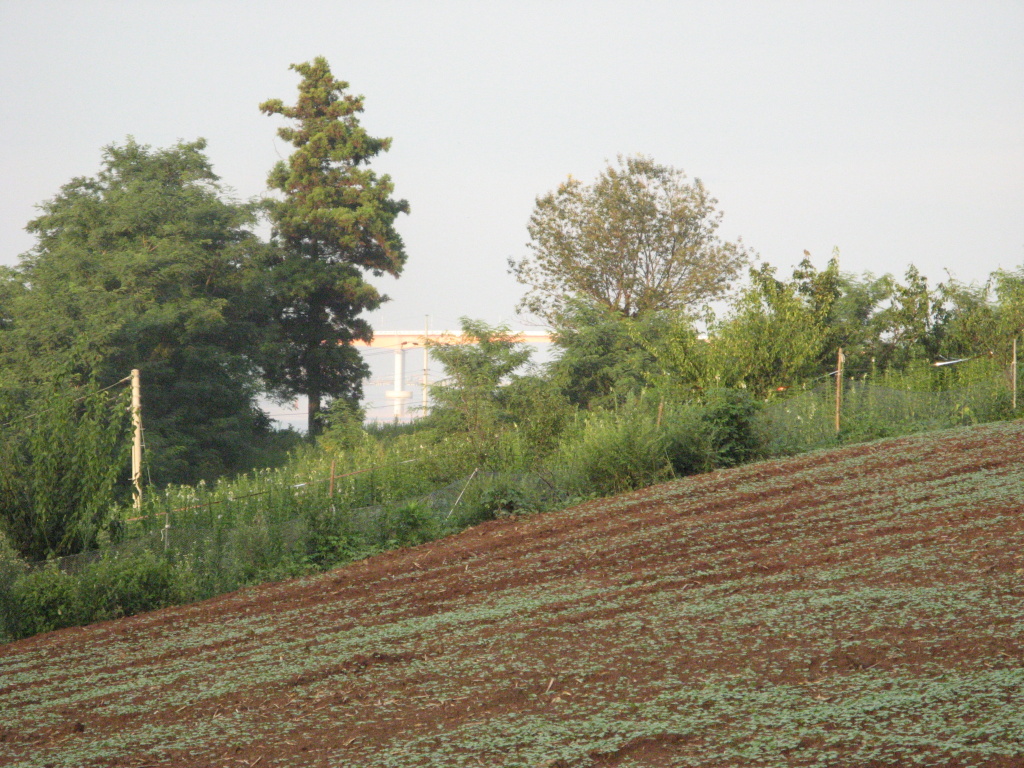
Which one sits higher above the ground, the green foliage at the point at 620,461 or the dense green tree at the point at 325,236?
the dense green tree at the point at 325,236

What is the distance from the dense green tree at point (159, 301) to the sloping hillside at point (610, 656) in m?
18.1

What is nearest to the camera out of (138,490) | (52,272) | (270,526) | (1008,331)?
(270,526)

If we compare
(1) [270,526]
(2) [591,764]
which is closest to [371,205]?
(1) [270,526]

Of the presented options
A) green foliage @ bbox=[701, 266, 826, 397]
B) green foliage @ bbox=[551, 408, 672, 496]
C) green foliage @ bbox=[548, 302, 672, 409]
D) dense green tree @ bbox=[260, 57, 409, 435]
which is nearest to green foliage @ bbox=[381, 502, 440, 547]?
green foliage @ bbox=[551, 408, 672, 496]

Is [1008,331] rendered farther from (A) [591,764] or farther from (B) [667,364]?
(A) [591,764]

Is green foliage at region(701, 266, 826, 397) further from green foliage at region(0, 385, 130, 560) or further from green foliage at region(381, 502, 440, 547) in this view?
green foliage at region(0, 385, 130, 560)

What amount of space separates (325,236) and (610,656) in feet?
98.1

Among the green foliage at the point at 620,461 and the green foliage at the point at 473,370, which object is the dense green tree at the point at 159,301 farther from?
the green foliage at the point at 620,461

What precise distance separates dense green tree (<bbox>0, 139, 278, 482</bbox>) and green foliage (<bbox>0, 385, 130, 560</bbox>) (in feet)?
45.8

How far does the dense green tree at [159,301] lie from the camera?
24.1m

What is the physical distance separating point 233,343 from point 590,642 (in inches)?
1039

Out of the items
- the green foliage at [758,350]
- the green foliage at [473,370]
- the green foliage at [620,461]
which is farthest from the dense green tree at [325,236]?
the green foliage at [620,461]

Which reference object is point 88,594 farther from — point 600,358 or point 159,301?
point 159,301

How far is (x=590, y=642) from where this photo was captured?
4.66 metres
